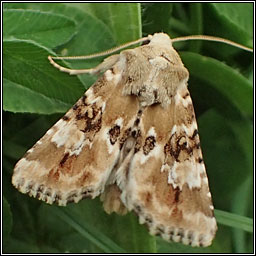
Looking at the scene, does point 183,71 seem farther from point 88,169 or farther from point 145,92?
point 88,169

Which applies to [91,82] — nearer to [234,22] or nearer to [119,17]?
[119,17]

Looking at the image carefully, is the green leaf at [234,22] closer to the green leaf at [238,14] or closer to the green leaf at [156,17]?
the green leaf at [238,14]

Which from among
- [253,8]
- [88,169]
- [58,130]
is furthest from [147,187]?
[253,8]

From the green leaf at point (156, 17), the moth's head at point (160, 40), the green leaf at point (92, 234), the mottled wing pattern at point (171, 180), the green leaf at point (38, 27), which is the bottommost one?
the green leaf at point (92, 234)

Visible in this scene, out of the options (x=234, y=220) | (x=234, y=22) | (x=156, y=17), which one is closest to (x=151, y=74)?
(x=156, y=17)

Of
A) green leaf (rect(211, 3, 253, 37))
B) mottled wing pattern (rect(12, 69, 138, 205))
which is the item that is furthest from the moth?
green leaf (rect(211, 3, 253, 37))

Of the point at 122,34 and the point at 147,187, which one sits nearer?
the point at 147,187

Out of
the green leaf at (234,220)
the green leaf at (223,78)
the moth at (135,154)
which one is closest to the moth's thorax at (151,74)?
the moth at (135,154)
